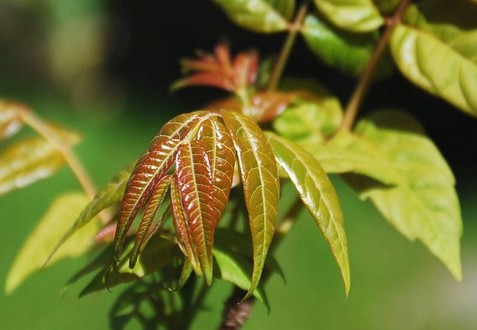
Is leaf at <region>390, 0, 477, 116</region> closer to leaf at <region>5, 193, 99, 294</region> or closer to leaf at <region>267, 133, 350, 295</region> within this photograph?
leaf at <region>267, 133, 350, 295</region>

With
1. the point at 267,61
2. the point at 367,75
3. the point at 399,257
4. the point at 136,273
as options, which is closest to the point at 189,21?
the point at 399,257

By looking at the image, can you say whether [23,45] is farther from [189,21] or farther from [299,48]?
[299,48]

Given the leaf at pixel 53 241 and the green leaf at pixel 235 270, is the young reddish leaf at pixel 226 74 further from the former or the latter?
the green leaf at pixel 235 270

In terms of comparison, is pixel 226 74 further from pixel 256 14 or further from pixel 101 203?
pixel 101 203

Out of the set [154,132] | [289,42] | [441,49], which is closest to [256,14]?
[289,42]

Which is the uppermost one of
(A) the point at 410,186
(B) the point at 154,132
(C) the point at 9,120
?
(C) the point at 9,120
